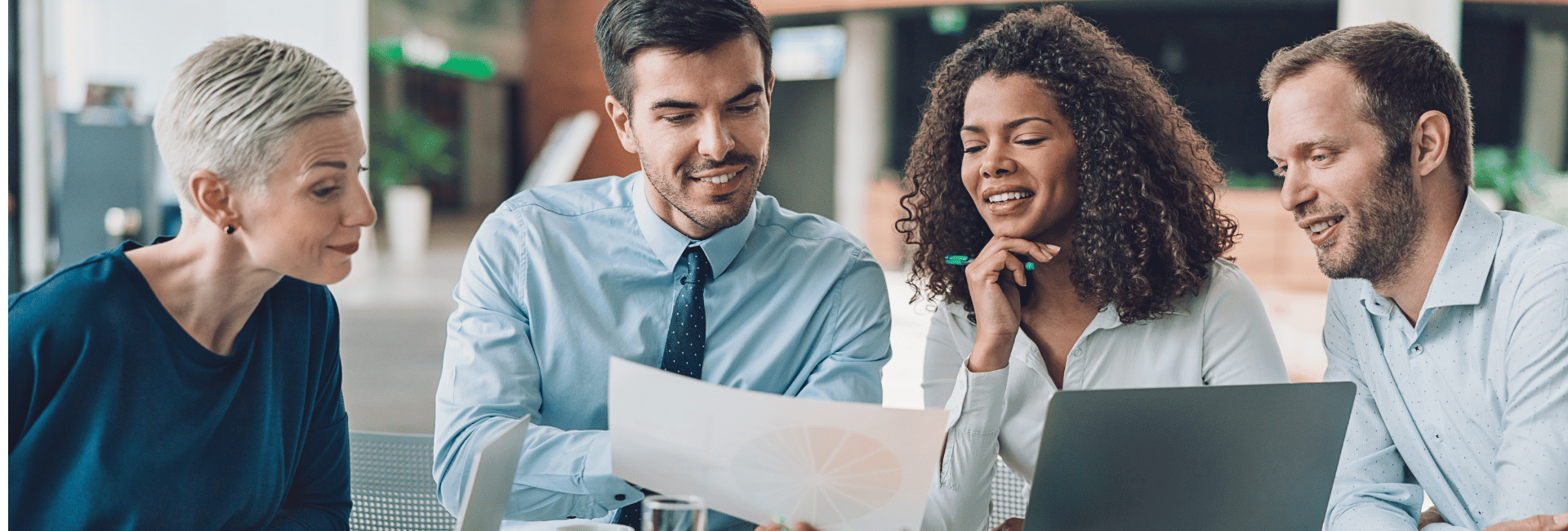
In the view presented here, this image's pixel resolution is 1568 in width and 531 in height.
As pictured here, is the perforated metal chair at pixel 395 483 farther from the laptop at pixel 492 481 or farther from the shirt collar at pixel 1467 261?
the shirt collar at pixel 1467 261

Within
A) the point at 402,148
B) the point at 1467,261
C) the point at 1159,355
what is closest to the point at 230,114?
the point at 1159,355

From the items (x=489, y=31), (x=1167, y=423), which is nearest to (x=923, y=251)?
(x=1167, y=423)

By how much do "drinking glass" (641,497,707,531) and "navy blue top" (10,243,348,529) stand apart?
64cm

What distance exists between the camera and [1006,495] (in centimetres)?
192

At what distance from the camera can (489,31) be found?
18.0m

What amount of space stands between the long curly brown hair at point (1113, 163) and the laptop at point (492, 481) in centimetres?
98

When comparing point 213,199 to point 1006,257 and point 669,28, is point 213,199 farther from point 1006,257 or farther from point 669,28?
point 1006,257

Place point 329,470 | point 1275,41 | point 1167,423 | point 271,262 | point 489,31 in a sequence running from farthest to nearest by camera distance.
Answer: point 489,31
point 1275,41
point 329,470
point 271,262
point 1167,423

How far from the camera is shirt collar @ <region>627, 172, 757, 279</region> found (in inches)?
71.5

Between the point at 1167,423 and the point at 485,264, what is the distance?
1142mm

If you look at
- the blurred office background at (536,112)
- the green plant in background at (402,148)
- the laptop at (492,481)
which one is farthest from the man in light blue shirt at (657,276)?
the green plant in background at (402,148)

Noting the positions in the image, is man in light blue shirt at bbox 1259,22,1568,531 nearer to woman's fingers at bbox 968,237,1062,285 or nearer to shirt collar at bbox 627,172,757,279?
woman's fingers at bbox 968,237,1062,285

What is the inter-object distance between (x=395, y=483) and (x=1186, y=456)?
4.52 ft

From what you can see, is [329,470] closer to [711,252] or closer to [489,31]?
[711,252]
